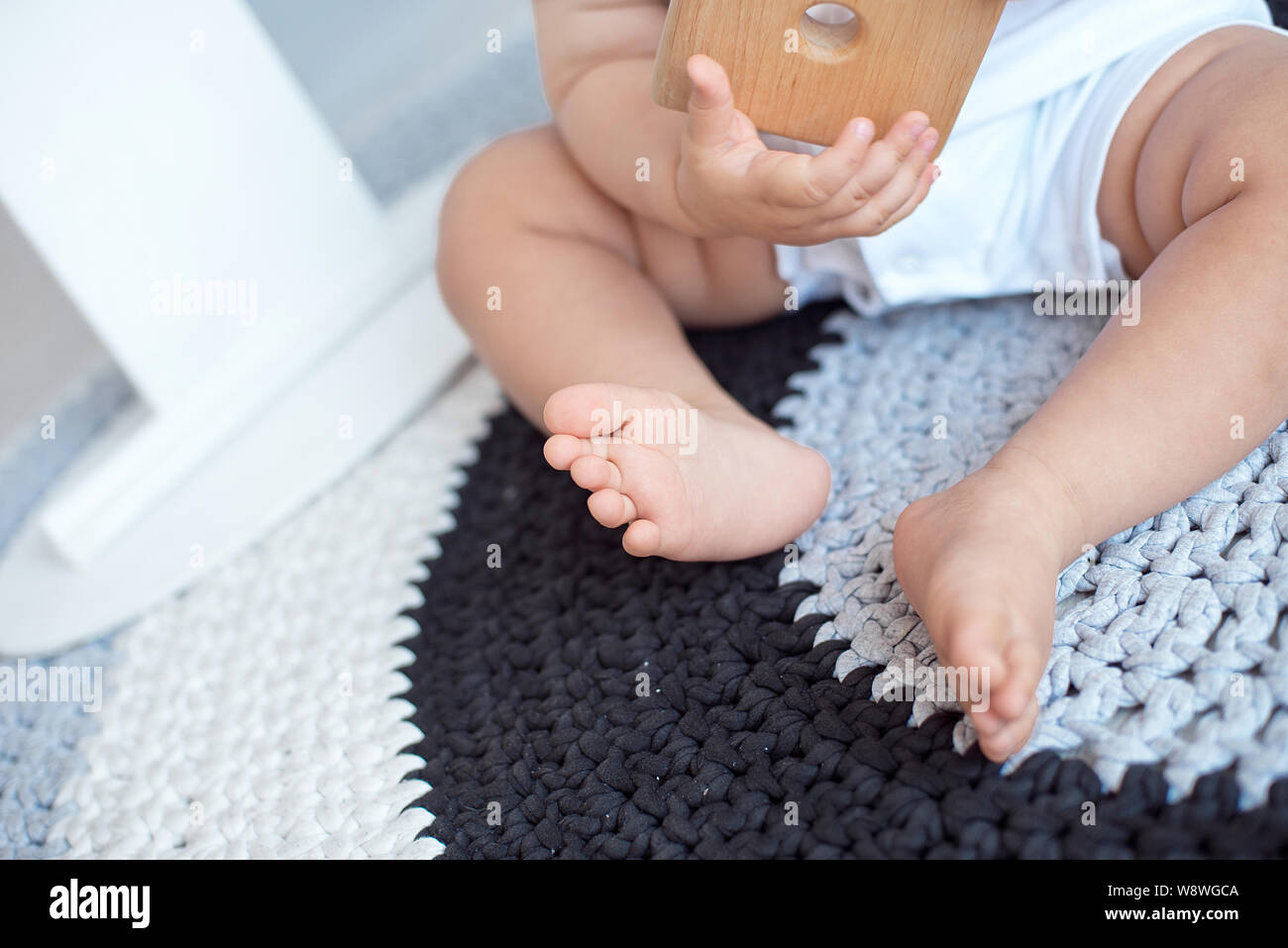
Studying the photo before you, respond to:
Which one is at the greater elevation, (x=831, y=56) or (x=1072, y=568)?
(x=831, y=56)

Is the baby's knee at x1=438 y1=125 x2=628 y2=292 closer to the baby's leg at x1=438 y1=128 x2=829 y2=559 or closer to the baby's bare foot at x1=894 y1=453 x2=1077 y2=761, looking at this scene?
the baby's leg at x1=438 y1=128 x2=829 y2=559

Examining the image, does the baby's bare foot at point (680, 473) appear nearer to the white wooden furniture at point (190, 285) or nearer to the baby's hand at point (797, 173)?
the baby's hand at point (797, 173)

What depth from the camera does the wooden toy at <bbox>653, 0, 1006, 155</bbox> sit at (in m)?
0.46

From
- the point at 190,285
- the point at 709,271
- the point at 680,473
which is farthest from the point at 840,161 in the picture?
the point at 190,285

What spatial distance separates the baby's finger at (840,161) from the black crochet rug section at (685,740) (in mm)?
203

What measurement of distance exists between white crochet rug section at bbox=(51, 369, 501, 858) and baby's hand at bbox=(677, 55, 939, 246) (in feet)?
1.05

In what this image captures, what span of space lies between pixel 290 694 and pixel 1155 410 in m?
0.48

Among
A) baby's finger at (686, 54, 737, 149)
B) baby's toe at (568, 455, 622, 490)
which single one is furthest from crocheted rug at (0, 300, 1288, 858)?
baby's finger at (686, 54, 737, 149)

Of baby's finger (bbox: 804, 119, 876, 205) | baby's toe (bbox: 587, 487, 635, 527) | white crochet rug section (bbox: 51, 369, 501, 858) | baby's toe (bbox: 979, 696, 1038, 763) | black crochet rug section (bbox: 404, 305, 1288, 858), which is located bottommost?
white crochet rug section (bbox: 51, 369, 501, 858)

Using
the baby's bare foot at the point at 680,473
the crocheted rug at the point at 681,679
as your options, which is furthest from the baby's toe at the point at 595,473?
the crocheted rug at the point at 681,679

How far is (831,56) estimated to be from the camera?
0.47 m

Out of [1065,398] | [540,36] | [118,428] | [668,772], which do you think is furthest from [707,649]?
[118,428]

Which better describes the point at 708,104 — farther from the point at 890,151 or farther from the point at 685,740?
the point at 685,740

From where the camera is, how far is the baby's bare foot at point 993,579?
14.8 inches
